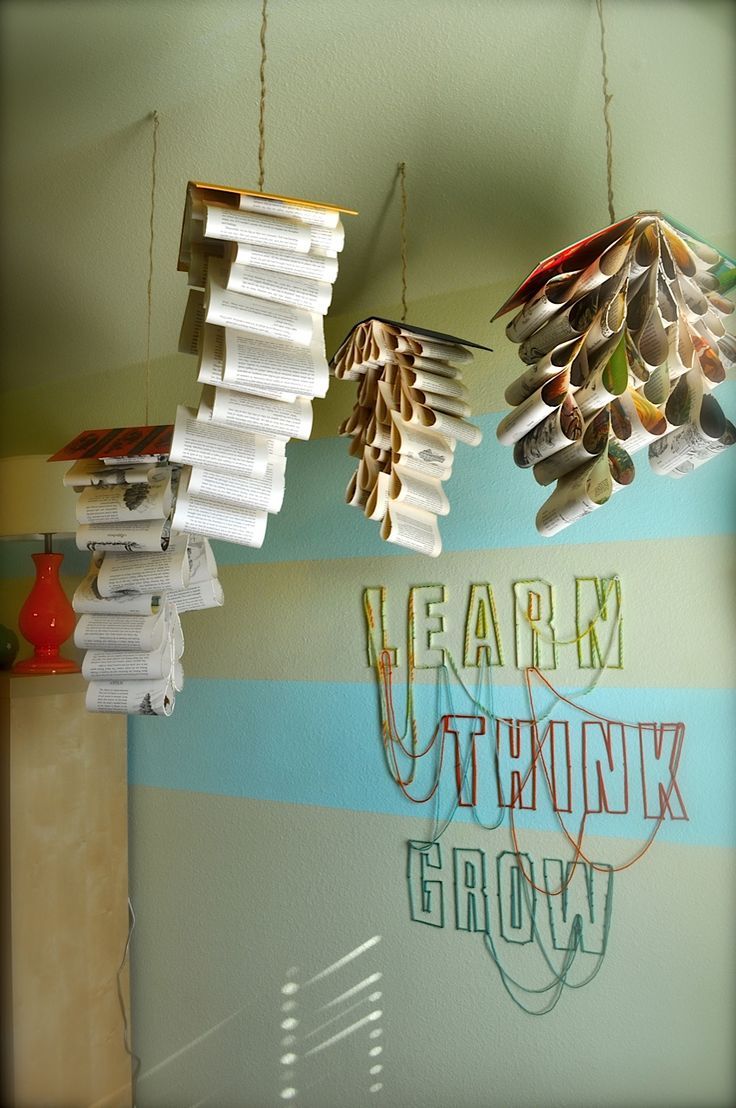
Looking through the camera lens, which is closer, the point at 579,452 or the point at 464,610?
the point at 579,452

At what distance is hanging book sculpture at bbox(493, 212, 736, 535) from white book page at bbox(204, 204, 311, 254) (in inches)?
15.7

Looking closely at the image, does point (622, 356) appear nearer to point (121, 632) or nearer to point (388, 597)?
point (388, 597)

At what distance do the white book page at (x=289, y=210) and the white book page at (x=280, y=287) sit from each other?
0.10 meters

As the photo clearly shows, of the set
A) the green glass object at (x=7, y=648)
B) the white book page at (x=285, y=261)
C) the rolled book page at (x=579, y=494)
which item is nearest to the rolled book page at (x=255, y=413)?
the white book page at (x=285, y=261)

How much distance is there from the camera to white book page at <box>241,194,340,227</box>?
1454 mm

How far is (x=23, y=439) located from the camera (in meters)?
2.93

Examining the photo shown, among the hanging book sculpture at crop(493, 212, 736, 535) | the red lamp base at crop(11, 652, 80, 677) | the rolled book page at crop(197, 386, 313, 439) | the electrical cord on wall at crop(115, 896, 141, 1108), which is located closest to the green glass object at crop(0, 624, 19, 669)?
the red lamp base at crop(11, 652, 80, 677)

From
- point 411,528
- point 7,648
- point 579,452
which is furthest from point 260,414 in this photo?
point 7,648

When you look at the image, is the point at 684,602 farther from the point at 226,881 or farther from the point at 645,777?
the point at 226,881

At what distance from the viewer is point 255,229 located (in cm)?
145

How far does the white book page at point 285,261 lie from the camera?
1457mm

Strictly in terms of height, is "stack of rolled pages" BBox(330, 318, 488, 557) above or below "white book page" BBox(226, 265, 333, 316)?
below

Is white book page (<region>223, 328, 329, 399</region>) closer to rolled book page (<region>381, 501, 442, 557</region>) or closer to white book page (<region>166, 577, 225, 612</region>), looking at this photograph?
rolled book page (<region>381, 501, 442, 557</region>)

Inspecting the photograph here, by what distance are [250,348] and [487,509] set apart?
76cm
